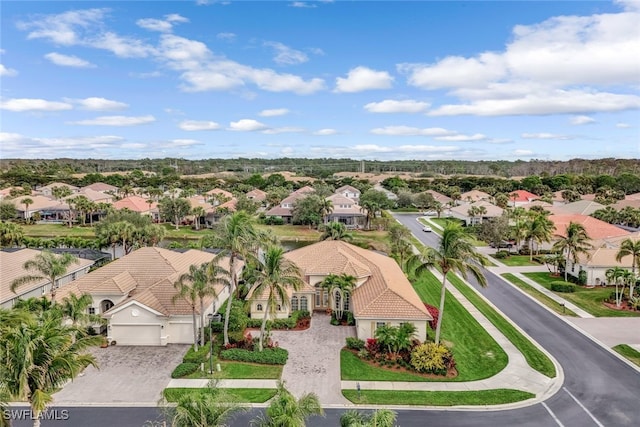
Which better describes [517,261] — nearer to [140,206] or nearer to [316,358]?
[316,358]

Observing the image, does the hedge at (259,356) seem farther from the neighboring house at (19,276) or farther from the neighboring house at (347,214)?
the neighboring house at (347,214)

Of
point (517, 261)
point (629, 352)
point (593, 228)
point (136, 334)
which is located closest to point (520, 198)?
point (593, 228)

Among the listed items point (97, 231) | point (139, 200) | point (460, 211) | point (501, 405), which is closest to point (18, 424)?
point (501, 405)

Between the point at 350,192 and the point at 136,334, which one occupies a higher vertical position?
the point at 350,192

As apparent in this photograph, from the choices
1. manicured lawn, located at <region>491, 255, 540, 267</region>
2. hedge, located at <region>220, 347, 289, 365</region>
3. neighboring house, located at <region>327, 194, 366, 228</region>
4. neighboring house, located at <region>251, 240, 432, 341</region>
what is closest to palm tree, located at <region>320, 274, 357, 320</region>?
neighboring house, located at <region>251, 240, 432, 341</region>

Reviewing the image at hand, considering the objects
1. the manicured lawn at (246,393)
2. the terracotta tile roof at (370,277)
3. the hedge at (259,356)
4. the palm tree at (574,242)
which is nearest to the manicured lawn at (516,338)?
the terracotta tile roof at (370,277)

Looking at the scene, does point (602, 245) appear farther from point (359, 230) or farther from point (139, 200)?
point (139, 200)
